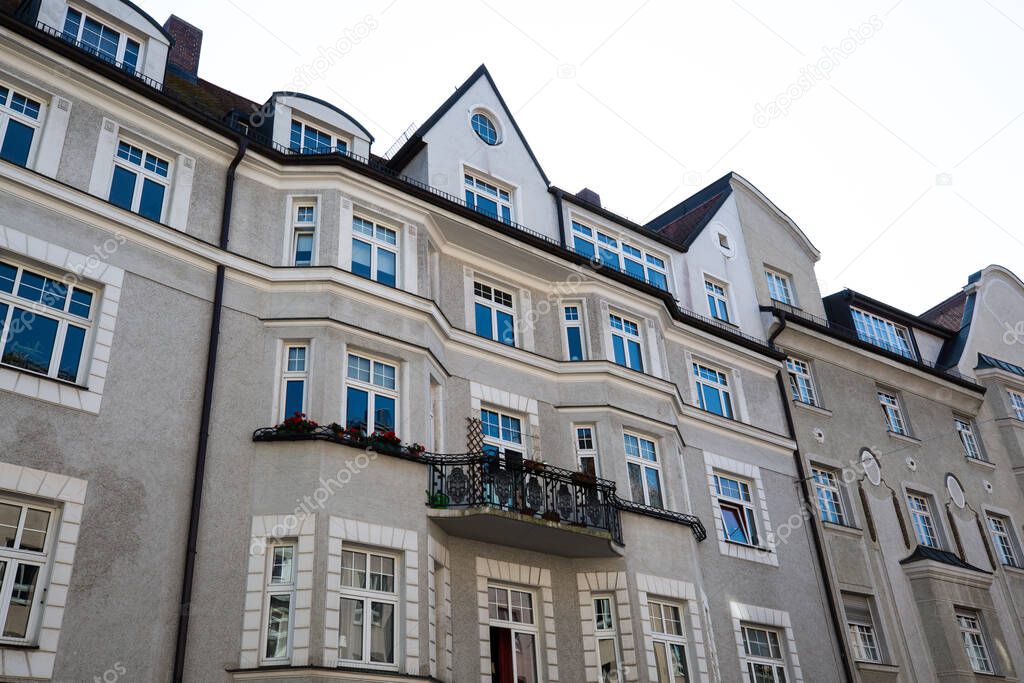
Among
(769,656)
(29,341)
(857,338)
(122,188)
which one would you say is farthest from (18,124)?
(857,338)

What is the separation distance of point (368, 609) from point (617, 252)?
13.4 metres

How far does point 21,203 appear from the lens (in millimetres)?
16047

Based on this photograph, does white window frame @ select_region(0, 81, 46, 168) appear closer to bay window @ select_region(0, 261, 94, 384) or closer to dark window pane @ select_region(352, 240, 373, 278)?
bay window @ select_region(0, 261, 94, 384)

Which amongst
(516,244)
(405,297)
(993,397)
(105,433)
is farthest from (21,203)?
(993,397)

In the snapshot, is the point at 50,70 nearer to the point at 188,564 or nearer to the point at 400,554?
the point at 188,564

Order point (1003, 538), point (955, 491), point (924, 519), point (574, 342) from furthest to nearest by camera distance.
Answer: point (1003, 538) < point (955, 491) < point (924, 519) < point (574, 342)

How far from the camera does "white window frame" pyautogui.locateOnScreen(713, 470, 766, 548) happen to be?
24.5 m

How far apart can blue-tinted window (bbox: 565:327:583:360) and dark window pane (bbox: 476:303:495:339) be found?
2174 mm

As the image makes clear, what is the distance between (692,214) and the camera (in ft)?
103

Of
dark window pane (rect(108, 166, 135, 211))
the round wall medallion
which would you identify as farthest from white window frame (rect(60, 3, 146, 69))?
the round wall medallion

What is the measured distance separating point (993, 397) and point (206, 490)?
29.2 meters

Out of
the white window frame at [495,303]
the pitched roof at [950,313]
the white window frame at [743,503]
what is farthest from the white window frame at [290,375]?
the pitched roof at [950,313]

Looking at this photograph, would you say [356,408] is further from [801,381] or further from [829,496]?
[801,381]

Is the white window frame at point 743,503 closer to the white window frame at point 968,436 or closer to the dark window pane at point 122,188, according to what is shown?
the white window frame at point 968,436
